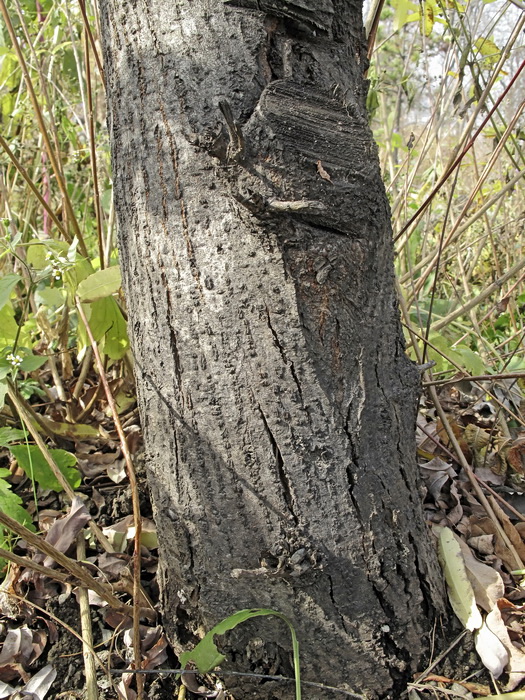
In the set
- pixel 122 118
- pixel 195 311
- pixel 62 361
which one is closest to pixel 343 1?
pixel 122 118

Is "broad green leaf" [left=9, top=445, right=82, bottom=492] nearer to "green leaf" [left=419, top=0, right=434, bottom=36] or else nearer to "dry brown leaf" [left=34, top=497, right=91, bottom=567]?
"dry brown leaf" [left=34, top=497, right=91, bottom=567]

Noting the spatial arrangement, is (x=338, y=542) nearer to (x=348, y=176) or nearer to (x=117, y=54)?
(x=348, y=176)

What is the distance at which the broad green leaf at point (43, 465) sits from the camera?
53.9 inches

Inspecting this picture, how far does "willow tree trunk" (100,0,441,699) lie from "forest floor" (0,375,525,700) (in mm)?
144

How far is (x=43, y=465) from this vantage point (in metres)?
1.40

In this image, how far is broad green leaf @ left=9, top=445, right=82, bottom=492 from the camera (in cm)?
137

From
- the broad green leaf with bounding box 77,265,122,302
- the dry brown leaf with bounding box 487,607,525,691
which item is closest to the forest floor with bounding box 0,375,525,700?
the dry brown leaf with bounding box 487,607,525,691

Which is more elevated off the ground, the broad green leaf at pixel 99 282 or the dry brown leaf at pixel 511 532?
the broad green leaf at pixel 99 282

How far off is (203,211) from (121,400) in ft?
3.15

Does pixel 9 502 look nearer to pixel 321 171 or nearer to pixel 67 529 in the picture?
pixel 67 529

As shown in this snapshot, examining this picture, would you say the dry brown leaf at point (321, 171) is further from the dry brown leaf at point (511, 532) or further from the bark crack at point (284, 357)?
the dry brown leaf at point (511, 532)

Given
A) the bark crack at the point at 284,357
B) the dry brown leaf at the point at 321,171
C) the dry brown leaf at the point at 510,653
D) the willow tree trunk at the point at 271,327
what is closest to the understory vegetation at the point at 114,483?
the dry brown leaf at the point at 510,653

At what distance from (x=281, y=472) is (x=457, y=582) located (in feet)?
1.70

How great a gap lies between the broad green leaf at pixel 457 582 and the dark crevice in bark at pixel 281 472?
1.44 ft
